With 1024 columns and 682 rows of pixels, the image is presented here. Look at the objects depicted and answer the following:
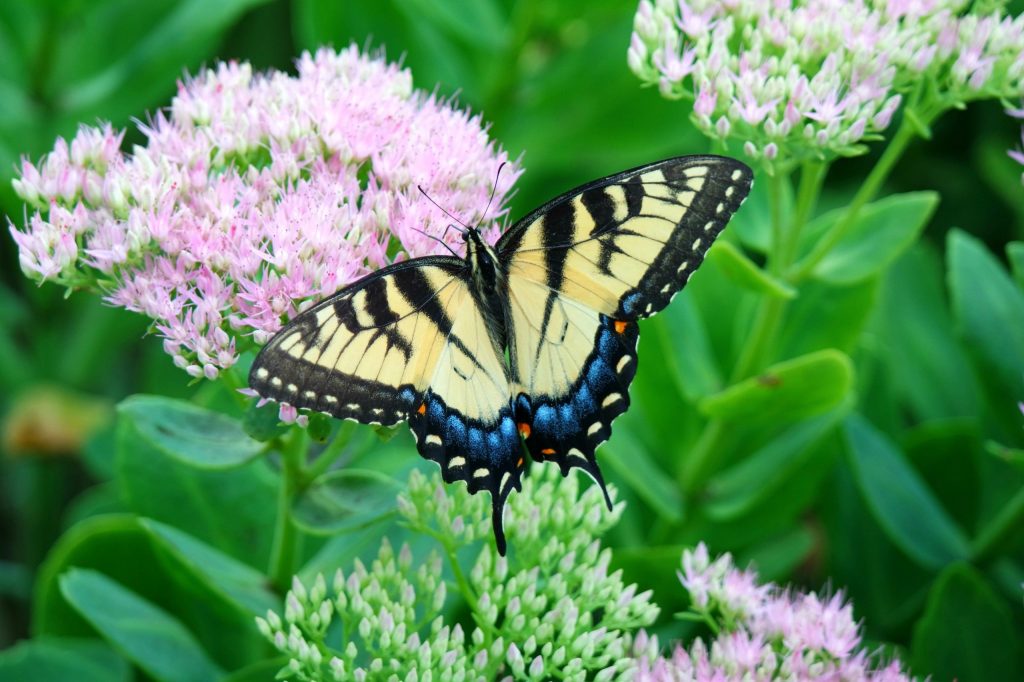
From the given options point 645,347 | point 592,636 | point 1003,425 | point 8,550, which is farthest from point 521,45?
point 8,550

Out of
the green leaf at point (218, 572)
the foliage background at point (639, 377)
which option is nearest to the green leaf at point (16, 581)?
the foliage background at point (639, 377)

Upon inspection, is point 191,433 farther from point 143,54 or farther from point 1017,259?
point 1017,259

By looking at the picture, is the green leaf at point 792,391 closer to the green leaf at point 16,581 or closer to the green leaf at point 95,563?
the green leaf at point 95,563

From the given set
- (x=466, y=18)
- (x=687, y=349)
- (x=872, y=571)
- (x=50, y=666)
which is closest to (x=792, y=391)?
(x=687, y=349)

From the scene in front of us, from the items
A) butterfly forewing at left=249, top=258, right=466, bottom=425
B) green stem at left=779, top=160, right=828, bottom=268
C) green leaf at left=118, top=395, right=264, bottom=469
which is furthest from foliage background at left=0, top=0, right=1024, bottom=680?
butterfly forewing at left=249, top=258, right=466, bottom=425

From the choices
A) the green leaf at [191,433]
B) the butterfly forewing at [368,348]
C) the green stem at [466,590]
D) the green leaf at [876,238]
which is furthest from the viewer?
the green leaf at [876,238]

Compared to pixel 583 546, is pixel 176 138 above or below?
above

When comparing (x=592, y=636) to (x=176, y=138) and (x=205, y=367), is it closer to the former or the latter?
(x=205, y=367)
